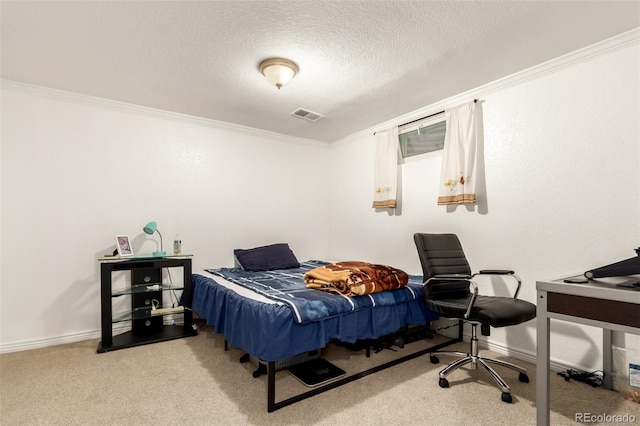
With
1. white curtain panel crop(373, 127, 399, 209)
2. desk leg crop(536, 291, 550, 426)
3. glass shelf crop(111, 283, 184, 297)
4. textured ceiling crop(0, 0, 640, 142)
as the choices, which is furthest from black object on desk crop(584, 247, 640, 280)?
glass shelf crop(111, 283, 184, 297)

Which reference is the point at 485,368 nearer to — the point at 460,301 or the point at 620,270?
the point at 460,301

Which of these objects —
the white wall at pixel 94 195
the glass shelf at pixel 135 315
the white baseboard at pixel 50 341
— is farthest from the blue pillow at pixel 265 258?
the white baseboard at pixel 50 341

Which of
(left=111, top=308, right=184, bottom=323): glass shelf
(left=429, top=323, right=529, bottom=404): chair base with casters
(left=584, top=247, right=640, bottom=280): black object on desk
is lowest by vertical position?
(left=429, top=323, right=529, bottom=404): chair base with casters

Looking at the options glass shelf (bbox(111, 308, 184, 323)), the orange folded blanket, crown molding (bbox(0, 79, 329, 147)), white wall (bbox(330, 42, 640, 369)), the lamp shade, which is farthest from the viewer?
the lamp shade

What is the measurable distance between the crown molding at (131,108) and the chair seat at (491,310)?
3189mm

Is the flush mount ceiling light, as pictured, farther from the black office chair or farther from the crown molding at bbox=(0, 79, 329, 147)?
the black office chair

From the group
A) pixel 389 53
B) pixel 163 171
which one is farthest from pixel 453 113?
pixel 163 171

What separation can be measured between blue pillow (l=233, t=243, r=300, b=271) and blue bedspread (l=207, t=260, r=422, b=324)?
1.32 ft

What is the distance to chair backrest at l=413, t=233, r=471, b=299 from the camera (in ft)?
8.39

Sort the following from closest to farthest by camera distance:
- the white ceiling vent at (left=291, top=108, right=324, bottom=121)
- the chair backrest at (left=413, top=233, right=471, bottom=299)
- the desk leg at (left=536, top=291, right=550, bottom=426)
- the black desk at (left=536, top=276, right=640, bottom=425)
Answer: the black desk at (left=536, top=276, right=640, bottom=425), the desk leg at (left=536, top=291, right=550, bottom=426), the chair backrest at (left=413, top=233, right=471, bottom=299), the white ceiling vent at (left=291, top=108, right=324, bottom=121)

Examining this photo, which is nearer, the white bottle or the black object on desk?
the black object on desk

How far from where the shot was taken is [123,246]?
10.7 ft

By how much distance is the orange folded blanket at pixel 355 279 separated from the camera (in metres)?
2.41

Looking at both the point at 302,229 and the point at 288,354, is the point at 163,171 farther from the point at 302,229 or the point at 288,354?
the point at 288,354
